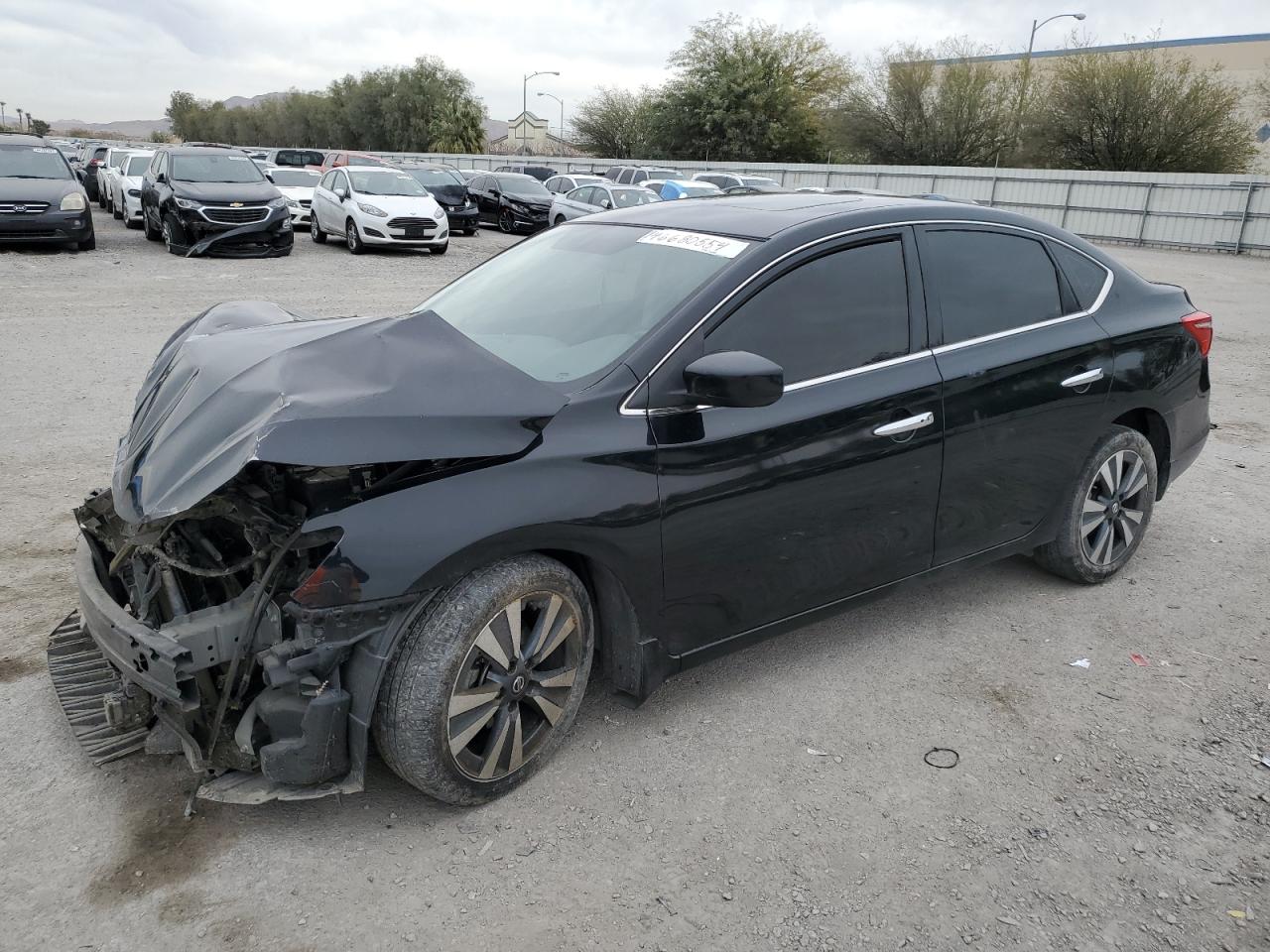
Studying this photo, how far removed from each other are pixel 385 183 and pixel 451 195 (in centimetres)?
367

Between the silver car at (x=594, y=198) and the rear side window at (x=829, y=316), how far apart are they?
744 inches

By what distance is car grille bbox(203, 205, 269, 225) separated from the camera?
16.2m

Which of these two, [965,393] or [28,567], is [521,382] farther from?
[28,567]

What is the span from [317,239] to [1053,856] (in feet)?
65.1

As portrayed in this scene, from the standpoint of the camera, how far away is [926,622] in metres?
4.32

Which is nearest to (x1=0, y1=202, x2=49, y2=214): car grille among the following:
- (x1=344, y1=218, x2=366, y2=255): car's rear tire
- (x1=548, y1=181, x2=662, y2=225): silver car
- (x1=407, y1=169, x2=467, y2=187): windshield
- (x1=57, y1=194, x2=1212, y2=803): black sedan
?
(x1=344, y1=218, x2=366, y2=255): car's rear tire

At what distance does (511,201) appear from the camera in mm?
24719

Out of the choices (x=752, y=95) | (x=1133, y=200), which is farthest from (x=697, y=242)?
(x=752, y=95)

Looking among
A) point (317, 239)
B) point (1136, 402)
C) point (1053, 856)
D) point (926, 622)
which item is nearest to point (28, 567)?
point (926, 622)

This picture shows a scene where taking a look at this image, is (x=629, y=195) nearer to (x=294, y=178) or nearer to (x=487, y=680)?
(x=294, y=178)

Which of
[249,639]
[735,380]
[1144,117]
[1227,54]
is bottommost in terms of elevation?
[249,639]

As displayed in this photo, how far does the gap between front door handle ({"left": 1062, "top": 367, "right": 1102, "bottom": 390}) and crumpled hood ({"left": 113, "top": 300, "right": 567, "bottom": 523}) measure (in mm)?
2318

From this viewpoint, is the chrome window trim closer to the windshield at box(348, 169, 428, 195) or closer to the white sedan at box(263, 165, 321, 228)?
the windshield at box(348, 169, 428, 195)

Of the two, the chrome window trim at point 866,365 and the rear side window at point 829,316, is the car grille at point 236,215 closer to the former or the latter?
the chrome window trim at point 866,365
